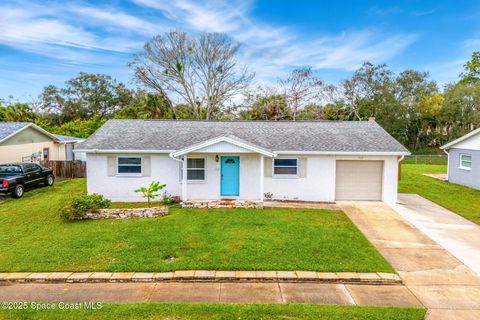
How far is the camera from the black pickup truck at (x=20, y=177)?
15859mm

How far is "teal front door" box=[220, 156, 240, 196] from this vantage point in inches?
575

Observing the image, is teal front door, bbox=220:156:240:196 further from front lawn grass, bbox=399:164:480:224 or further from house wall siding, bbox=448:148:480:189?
house wall siding, bbox=448:148:480:189

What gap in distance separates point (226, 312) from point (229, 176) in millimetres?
9249

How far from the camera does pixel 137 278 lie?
7.01 meters

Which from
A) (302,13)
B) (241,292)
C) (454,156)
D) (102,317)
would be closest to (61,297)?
(102,317)

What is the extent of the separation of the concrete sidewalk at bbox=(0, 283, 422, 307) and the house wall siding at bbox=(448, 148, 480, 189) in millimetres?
15906

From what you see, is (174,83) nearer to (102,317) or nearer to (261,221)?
(261,221)

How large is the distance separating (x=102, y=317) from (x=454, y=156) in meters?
22.6

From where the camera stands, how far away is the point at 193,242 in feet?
30.1

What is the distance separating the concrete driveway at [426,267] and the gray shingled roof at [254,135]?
3.97 metres

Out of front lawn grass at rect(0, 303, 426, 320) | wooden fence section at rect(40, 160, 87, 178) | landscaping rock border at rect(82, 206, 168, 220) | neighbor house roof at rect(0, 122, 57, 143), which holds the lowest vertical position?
front lawn grass at rect(0, 303, 426, 320)

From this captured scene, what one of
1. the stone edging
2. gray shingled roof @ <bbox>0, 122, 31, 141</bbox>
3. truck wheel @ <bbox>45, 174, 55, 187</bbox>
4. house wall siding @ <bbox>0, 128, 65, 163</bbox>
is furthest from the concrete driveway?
gray shingled roof @ <bbox>0, 122, 31, 141</bbox>

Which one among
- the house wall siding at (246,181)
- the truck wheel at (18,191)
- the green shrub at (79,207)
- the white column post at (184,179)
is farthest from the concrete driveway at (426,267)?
the truck wheel at (18,191)

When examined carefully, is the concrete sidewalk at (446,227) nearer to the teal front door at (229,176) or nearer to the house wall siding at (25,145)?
the teal front door at (229,176)
